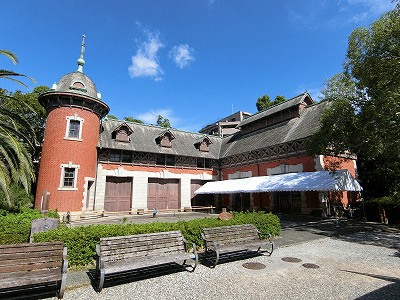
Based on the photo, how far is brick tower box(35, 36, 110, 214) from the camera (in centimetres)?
1767

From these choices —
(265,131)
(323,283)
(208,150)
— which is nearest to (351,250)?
(323,283)

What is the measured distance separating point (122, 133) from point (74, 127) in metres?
4.20

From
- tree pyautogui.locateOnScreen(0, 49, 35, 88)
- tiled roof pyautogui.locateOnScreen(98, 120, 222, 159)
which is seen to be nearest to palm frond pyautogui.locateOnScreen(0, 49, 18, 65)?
tree pyautogui.locateOnScreen(0, 49, 35, 88)

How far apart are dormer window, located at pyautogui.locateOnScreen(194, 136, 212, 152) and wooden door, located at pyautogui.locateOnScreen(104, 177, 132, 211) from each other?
8.21 meters

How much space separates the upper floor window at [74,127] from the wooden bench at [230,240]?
15634 mm

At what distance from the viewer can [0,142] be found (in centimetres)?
941

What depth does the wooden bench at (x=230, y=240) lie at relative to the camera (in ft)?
22.5

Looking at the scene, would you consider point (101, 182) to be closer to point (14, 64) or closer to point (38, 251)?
point (14, 64)

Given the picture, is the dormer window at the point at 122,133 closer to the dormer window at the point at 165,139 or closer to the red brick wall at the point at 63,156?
the red brick wall at the point at 63,156

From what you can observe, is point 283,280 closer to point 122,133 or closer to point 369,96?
point 369,96

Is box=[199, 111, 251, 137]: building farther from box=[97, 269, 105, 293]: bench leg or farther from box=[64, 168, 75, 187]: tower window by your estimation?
box=[97, 269, 105, 293]: bench leg

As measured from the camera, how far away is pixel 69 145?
18547 millimetres

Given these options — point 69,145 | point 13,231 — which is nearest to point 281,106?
point 69,145

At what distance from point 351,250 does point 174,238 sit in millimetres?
6271
